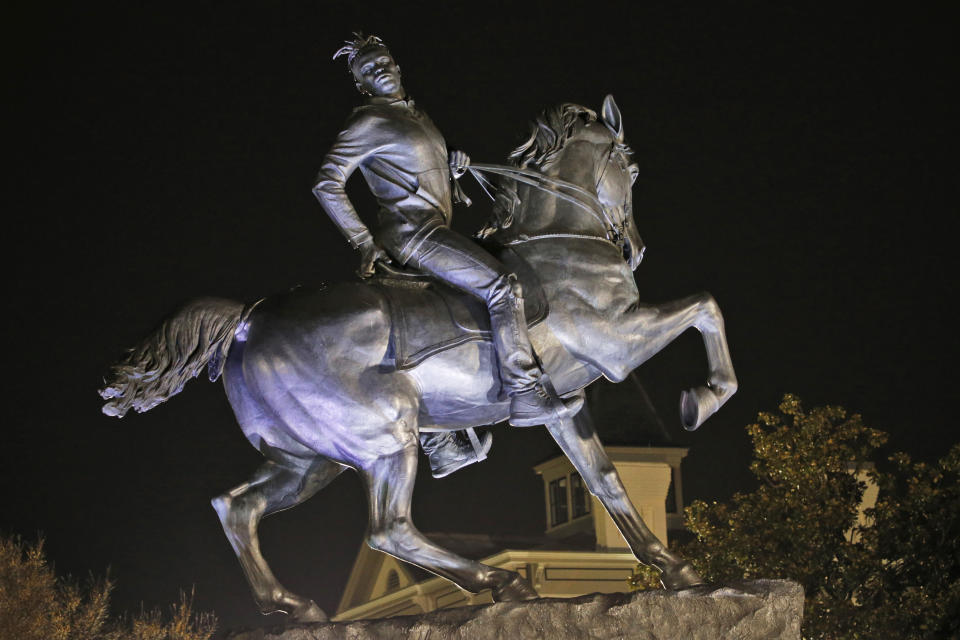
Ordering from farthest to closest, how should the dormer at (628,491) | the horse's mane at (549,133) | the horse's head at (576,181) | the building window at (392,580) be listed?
the dormer at (628,491)
the building window at (392,580)
the horse's mane at (549,133)
the horse's head at (576,181)

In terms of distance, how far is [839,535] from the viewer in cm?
2209

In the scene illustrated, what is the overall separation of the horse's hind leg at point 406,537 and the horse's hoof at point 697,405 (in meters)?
1.34

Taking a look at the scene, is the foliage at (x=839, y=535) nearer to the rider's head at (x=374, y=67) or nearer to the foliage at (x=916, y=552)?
the foliage at (x=916, y=552)

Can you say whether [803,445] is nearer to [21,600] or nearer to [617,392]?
[21,600]

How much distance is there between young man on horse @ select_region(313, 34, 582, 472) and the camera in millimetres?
7145

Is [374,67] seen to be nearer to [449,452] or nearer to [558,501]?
[449,452]

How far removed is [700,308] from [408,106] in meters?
2.08

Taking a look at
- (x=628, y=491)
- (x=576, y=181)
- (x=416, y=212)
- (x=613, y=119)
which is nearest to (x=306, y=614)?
(x=416, y=212)

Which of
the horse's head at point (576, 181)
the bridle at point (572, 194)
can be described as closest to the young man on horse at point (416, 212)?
the bridle at point (572, 194)

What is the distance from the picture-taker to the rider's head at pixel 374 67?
777cm

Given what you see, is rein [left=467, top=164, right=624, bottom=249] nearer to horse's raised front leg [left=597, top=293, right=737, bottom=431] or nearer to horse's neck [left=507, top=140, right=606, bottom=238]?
horse's neck [left=507, top=140, right=606, bottom=238]

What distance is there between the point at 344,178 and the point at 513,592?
2.48 metres

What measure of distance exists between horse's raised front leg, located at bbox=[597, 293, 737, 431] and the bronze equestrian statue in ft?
0.04

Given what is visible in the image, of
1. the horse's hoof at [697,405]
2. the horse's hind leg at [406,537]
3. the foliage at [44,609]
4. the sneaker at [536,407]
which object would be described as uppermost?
the sneaker at [536,407]
